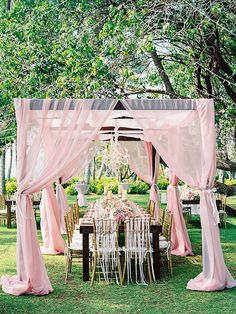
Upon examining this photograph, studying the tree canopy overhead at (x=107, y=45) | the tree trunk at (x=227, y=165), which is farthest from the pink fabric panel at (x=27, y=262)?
the tree trunk at (x=227, y=165)

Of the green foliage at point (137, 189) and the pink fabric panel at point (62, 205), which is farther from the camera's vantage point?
the green foliage at point (137, 189)

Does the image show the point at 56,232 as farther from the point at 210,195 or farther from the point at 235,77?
the point at 235,77

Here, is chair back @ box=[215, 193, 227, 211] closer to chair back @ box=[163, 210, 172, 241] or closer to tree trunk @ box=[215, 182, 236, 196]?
tree trunk @ box=[215, 182, 236, 196]

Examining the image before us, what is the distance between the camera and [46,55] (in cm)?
1025

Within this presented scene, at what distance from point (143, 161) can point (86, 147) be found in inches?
183

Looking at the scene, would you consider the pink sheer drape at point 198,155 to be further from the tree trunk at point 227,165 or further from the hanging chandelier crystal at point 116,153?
the tree trunk at point 227,165

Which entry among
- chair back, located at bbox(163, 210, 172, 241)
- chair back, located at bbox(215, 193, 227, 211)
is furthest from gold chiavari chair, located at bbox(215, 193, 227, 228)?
chair back, located at bbox(163, 210, 172, 241)

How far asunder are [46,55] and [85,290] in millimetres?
5108

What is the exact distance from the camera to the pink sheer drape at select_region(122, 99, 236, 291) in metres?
6.83

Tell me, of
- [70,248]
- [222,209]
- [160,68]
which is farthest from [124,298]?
[222,209]

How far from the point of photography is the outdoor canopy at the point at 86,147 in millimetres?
6750

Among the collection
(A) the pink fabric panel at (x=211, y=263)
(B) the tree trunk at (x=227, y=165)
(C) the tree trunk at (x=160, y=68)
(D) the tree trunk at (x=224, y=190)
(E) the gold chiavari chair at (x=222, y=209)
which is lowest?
(A) the pink fabric panel at (x=211, y=263)

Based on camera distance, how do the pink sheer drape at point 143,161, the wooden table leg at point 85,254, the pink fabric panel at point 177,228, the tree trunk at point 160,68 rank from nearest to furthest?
the wooden table leg at point 85,254 → the pink fabric panel at point 177,228 → the tree trunk at point 160,68 → the pink sheer drape at point 143,161

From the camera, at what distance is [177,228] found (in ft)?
30.9
